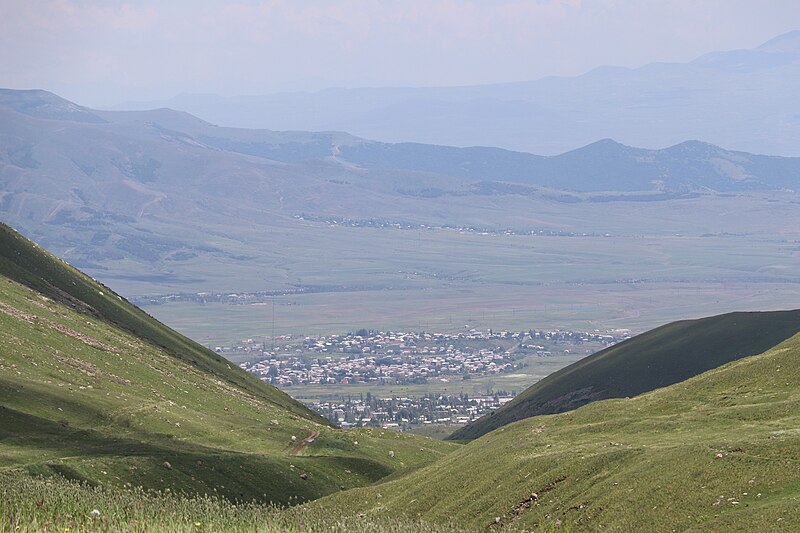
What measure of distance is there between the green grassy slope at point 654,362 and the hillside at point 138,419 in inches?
1570

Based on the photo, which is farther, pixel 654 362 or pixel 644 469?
pixel 654 362

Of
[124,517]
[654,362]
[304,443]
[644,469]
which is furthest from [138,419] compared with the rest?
[654,362]

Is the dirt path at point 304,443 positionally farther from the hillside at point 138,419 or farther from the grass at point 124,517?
the grass at point 124,517

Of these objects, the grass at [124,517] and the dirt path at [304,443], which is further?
the dirt path at [304,443]

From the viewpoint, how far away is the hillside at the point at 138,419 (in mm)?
64500

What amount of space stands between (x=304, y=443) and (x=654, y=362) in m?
77.4

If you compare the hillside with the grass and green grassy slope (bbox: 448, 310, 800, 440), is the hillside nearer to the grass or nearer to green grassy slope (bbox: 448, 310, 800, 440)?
the grass

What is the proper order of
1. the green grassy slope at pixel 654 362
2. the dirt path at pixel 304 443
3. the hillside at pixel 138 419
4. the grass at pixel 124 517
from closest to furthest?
the grass at pixel 124 517 → the hillside at pixel 138 419 → the dirt path at pixel 304 443 → the green grassy slope at pixel 654 362

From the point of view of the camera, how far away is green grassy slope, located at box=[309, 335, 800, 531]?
39.2m

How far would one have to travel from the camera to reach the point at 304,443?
81125mm

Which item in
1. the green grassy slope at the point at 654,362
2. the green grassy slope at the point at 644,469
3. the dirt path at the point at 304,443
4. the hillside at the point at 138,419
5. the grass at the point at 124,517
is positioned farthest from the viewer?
the green grassy slope at the point at 654,362

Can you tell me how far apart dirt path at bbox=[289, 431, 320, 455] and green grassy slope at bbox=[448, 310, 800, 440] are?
205ft

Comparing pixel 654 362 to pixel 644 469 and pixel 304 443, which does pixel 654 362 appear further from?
pixel 644 469

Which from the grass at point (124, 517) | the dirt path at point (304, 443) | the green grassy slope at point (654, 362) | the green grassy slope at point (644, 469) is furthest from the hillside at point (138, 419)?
the green grassy slope at point (654, 362)
